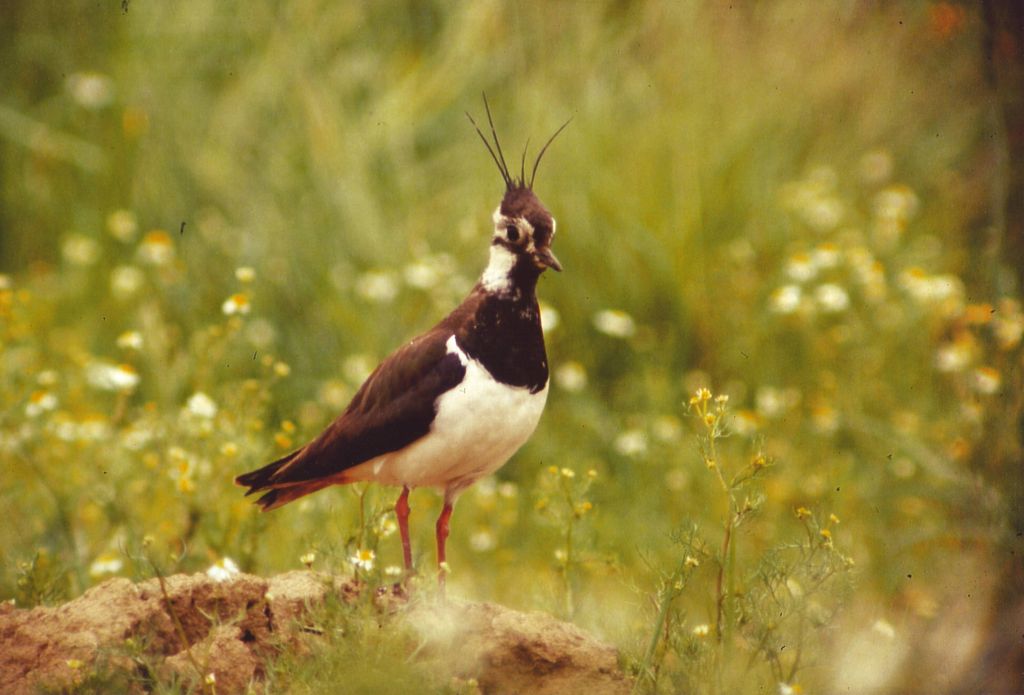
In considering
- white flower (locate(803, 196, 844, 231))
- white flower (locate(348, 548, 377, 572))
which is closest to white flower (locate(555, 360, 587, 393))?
white flower (locate(803, 196, 844, 231))

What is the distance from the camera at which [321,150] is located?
725 cm

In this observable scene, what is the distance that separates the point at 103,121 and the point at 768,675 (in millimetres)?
5525

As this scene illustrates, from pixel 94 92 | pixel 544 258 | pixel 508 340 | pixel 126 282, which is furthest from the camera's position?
pixel 94 92

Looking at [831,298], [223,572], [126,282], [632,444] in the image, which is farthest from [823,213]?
[223,572]

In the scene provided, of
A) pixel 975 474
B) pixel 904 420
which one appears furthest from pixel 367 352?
pixel 975 474

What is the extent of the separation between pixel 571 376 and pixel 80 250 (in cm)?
265

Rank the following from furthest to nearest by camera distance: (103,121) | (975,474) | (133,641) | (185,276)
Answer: (103,121) → (185,276) → (975,474) → (133,641)

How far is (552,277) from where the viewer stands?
6879mm

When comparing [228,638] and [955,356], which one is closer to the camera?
[228,638]

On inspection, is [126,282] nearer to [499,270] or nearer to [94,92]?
[94,92]

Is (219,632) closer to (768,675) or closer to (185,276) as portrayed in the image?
(768,675)

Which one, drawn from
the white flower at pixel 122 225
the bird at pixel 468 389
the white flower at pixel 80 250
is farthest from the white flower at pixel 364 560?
the white flower at pixel 80 250

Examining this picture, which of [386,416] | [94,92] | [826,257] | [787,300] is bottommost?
[386,416]

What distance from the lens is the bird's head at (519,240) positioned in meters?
3.69
